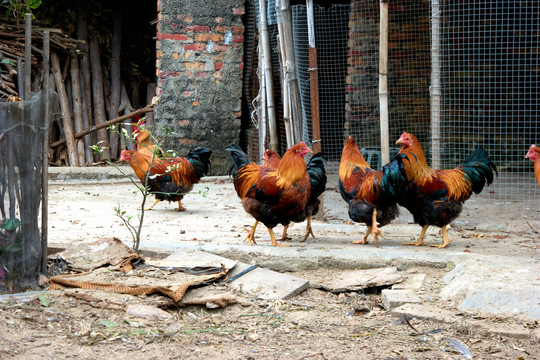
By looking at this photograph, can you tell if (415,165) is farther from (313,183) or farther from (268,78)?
(268,78)

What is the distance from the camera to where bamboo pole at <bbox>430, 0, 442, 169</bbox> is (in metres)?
6.76

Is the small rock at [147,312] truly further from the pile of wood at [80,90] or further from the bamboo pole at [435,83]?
the pile of wood at [80,90]

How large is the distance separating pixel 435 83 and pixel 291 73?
167 centimetres

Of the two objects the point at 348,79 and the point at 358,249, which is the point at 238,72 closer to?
the point at 348,79

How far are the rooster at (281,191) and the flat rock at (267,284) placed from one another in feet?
3.26

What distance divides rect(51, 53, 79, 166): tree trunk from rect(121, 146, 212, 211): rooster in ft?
12.9

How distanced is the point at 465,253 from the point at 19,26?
8.75m

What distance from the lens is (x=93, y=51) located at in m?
12.3

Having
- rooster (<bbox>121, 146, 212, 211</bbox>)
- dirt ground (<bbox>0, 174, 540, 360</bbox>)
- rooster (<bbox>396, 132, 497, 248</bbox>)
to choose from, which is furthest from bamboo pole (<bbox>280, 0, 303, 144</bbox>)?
dirt ground (<bbox>0, 174, 540, 360</bbox>)

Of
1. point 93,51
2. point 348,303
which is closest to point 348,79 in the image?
point 348,303

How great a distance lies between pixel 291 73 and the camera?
746 cm

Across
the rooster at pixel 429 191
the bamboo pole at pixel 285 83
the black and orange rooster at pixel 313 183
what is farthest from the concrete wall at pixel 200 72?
the rooster at pixel 429 191

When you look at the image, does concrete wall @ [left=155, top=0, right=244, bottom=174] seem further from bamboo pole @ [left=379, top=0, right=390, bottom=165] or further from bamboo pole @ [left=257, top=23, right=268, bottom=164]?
bamboo pole @ [left=379, top=0, right=390, bottom=165]

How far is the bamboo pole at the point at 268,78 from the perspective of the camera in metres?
7.92
